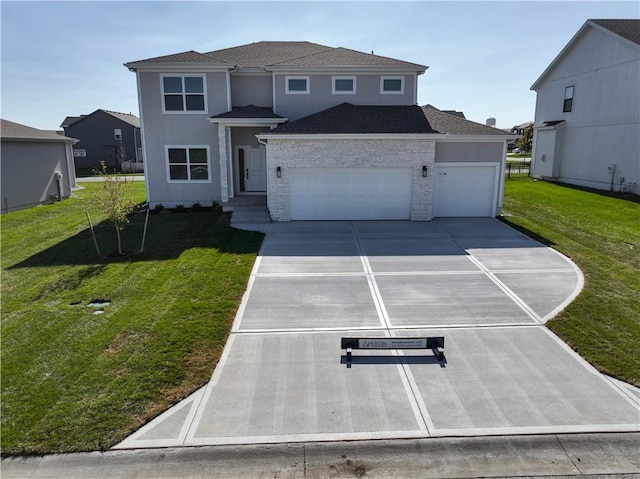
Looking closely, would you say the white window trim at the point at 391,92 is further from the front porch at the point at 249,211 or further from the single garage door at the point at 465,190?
the front porch at the point at 249,211

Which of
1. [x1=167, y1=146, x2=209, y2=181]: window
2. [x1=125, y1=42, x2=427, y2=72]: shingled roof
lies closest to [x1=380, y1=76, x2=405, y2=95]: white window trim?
[x1=125, y1=42, x2=427, y2=72]: shingled roof

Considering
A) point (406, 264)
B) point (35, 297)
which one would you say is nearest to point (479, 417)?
point (406, 264)

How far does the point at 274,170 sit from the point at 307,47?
9.19 m

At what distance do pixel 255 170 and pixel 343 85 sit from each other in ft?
17.5

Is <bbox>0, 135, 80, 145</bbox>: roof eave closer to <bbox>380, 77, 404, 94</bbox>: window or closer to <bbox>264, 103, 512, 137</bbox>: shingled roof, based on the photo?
<bbox>264, 103, 512, 137</bbox>: shingled roof

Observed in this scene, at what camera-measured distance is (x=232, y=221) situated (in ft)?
54.9

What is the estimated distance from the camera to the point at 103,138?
49.0 m

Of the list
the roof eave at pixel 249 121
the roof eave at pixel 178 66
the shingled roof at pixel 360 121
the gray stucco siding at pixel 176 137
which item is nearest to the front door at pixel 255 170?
the gray stucco siding at pixel 176 137

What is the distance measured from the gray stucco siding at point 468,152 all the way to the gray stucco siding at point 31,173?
64.3ft

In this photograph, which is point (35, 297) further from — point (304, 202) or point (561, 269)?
point (561, 269)

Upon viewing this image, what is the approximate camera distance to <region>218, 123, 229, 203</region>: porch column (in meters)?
18.0

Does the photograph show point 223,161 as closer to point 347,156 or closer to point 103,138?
point 347,156

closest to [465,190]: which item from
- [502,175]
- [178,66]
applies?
[502,175]

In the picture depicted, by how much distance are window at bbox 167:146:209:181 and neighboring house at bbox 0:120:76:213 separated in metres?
8.28
